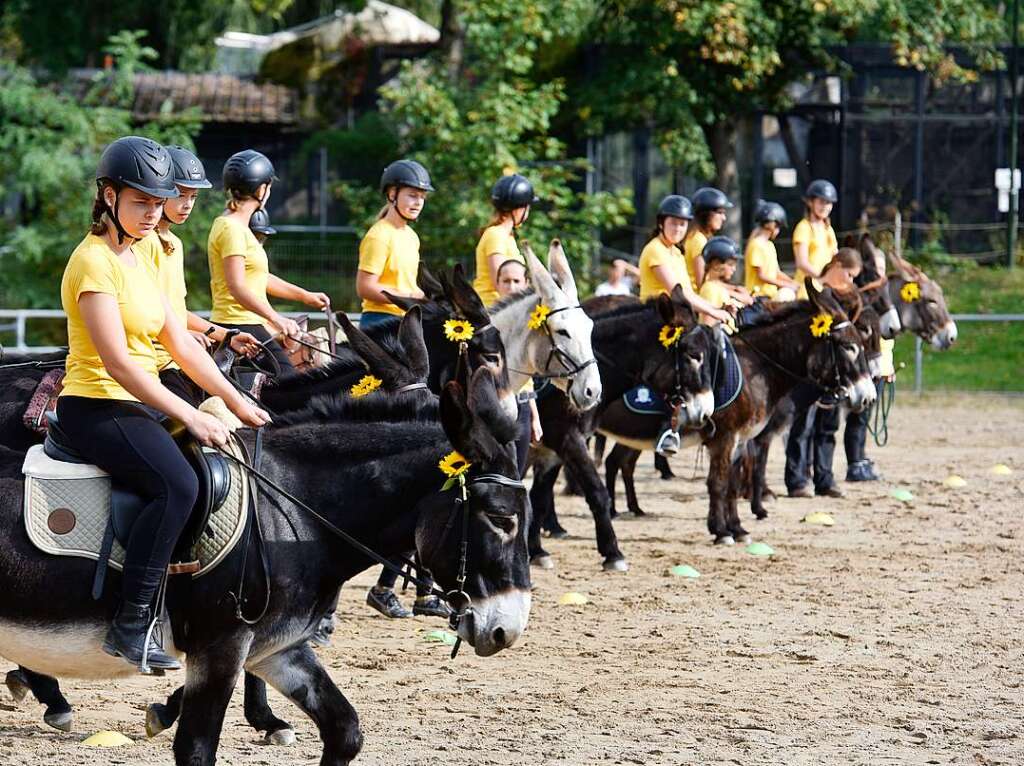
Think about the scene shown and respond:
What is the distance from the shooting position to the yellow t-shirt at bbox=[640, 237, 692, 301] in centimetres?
1170

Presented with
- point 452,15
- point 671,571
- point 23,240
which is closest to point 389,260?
point 671,571

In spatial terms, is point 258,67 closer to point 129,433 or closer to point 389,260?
point 389,260

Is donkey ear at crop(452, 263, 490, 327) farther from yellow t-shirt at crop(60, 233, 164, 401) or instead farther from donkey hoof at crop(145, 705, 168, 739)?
yellow t-shirt at crop(60, 233, 164, 401)

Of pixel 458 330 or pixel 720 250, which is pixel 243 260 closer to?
pixel 458 330

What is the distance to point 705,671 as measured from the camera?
7.67 metres

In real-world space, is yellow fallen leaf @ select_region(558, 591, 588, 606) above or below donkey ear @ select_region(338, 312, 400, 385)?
below

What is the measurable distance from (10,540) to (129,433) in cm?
52

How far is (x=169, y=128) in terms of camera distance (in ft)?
80.5

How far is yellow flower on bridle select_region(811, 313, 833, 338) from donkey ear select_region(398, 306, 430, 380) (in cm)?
515

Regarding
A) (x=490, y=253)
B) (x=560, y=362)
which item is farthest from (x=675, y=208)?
(x=560, y=362)

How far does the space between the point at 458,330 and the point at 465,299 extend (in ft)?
0.62

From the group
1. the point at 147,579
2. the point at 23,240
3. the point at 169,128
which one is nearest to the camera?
the point at 147,579

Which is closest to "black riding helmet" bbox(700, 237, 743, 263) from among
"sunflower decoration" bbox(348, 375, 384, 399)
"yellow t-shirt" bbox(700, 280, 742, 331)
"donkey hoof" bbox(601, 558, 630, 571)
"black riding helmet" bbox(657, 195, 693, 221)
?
"yellow t-shirt" bbox(700, 280, 742, 331)

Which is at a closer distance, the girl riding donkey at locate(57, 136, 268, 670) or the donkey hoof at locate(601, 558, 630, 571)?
the girl riding donkey at locate(57, 136, 268, 670)
